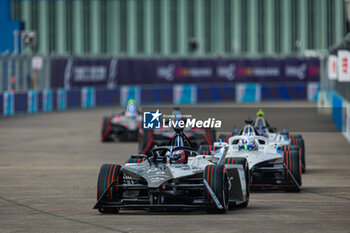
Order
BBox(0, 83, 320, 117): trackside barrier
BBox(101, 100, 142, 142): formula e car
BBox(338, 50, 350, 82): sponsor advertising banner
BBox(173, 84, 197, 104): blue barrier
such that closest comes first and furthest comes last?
BBox(338, 50, 350, 82): sponsor advertising banner → BBox(101, 100, 142, 142): formula e car → BBox(0, 83, 320, 117): trackside barrier → BBox(173, 84, 197, 104): blue barrier

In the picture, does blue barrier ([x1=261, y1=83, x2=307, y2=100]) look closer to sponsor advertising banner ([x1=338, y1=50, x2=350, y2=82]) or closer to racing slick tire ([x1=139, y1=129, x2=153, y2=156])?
sponsor advertising banner ([x1=338, y1=50, x2=350, y2=82])

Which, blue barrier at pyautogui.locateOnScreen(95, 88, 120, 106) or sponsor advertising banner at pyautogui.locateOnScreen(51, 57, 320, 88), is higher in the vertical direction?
sponsor advertising banner at pyautogui.locateOnScreen(51, 57, 320, 88)

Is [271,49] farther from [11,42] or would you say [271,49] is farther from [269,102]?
[11,42]

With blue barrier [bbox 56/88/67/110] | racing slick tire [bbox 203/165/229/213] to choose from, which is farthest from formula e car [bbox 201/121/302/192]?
blue barrier [bbox 56/88/67/110]

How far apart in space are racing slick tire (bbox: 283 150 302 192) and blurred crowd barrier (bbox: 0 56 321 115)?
28.7 meters

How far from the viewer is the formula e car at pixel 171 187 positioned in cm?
1196

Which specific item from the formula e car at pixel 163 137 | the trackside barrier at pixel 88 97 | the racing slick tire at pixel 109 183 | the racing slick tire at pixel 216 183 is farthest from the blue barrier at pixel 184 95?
the racing slick tire at pixel 216 183

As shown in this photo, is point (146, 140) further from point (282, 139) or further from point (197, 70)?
point (197, 70)

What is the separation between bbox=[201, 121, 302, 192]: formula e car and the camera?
1513cm

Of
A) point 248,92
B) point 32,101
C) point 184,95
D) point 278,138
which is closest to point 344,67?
point 278,138

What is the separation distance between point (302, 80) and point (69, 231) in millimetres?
49696

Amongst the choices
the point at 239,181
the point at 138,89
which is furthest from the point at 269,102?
the point at 239,181

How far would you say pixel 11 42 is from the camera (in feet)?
159

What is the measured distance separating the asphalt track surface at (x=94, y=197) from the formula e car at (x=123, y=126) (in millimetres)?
510
